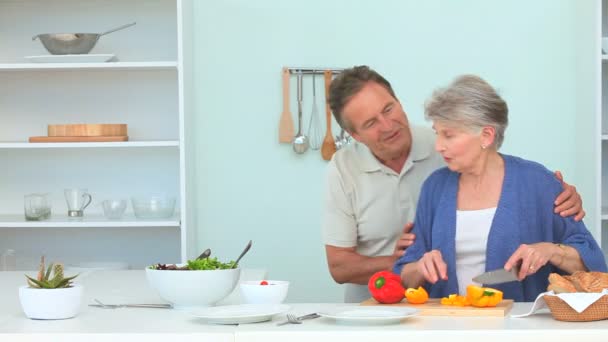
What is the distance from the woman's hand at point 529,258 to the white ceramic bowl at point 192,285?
2.40 feet

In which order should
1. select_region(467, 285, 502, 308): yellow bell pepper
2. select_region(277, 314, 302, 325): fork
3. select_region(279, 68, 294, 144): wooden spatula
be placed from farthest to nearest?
select_region(279, 68, 294, 144): wooden spatula, select_region(467, 285, 502, 308): yellow bell pepper, select_region(277, 314, 302, 325): fork

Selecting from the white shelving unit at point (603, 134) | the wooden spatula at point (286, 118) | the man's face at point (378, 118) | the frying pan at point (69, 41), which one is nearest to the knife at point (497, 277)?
the man's face at point (378, 118)

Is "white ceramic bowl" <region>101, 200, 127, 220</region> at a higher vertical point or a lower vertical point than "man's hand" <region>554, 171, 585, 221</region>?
lower

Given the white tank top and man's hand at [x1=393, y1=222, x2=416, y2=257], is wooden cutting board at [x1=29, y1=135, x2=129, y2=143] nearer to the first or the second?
man's hand at [x1=393, y1=222, x2=416, y2=257]

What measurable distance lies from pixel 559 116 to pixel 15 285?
8.89 ft

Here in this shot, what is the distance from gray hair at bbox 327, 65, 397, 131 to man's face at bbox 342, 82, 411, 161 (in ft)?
0.05

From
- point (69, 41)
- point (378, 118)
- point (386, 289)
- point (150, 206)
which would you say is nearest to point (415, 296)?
point (386, 289)

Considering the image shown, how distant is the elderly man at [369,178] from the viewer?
3.15 m

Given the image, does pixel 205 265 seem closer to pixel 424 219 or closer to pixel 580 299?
pixel 424 219

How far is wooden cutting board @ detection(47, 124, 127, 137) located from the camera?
4398 millimetres

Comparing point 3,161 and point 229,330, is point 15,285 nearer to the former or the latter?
point 229,330

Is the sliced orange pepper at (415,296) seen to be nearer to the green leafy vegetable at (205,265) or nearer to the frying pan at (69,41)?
the green leafy vegetable at (205,265)

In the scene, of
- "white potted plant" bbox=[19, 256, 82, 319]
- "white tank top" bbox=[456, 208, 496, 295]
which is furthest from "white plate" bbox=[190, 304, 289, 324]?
"white tank top" bbox=[456, 208, 496, 295]

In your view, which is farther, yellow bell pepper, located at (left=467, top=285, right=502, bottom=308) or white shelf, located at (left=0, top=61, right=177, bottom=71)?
white shelf, located at (left=0, top=61, right=177, bottom=71)
